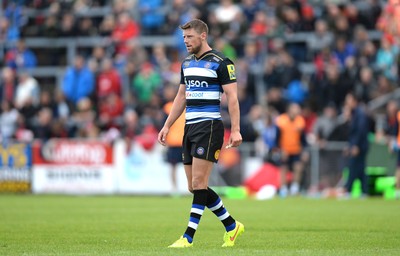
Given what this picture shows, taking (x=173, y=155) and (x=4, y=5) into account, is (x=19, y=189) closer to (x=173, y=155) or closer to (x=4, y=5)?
(x=173, y=155)

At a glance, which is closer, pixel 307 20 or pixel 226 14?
pixel 307 20

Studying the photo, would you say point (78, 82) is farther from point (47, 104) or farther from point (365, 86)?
point (365, 86)

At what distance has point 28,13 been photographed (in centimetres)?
3072

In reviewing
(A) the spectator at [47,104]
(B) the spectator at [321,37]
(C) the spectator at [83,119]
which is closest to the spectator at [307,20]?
(B) the spectator at [321,37]

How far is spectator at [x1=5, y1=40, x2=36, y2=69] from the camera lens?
28812 mm

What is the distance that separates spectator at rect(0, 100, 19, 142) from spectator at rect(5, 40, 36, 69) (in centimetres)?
210

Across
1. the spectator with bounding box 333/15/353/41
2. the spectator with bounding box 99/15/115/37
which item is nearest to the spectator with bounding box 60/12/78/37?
the spectator with bounding box 99/15/115/37

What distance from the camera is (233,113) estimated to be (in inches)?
407

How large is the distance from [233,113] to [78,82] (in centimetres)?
1753

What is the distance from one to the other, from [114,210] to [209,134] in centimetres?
785

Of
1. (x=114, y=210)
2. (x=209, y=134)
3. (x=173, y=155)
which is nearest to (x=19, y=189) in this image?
(x=173, y=155)

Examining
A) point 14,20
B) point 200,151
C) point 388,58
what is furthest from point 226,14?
point 200,151

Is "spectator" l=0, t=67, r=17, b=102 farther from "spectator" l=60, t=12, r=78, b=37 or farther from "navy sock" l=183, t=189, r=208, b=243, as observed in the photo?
"navy sock" l=183, t=189, r=208, b=243

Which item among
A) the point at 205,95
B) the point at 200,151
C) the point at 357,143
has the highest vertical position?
the point at 205,95
